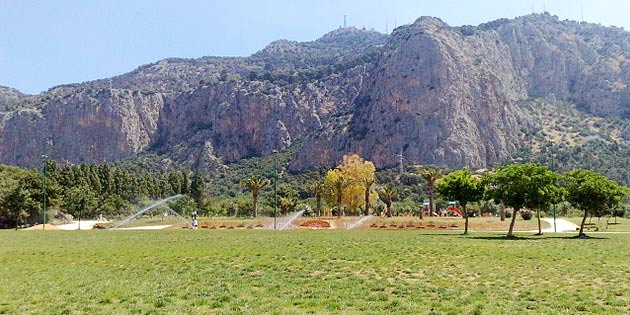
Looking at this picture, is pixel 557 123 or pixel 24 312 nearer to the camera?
pixel 24 312

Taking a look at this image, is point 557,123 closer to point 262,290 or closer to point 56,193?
point 56,193

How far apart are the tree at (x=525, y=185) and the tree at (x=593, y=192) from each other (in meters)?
1.41

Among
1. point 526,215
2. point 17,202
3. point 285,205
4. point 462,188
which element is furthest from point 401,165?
point 462,188

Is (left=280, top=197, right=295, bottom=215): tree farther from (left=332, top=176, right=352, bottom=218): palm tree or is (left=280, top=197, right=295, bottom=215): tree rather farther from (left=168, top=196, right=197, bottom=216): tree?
(left=168, top=196, right=197, bottom=216): tree

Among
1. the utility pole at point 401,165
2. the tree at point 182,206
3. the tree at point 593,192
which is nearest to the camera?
the tree at point 593,192

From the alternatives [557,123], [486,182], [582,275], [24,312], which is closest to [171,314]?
[24,312]

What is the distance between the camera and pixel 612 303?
1395 centimetres

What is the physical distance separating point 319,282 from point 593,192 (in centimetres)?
3015

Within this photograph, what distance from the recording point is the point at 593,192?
131 ft

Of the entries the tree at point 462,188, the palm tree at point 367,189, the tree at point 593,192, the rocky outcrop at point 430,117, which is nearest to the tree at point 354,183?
the palm tree at point 367,189

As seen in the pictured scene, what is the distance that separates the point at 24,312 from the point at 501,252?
873 inches

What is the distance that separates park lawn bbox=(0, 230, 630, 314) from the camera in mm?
13766

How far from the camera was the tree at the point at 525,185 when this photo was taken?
4059cm

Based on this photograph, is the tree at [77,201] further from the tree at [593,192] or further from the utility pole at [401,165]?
the utility pole at [401,165]
